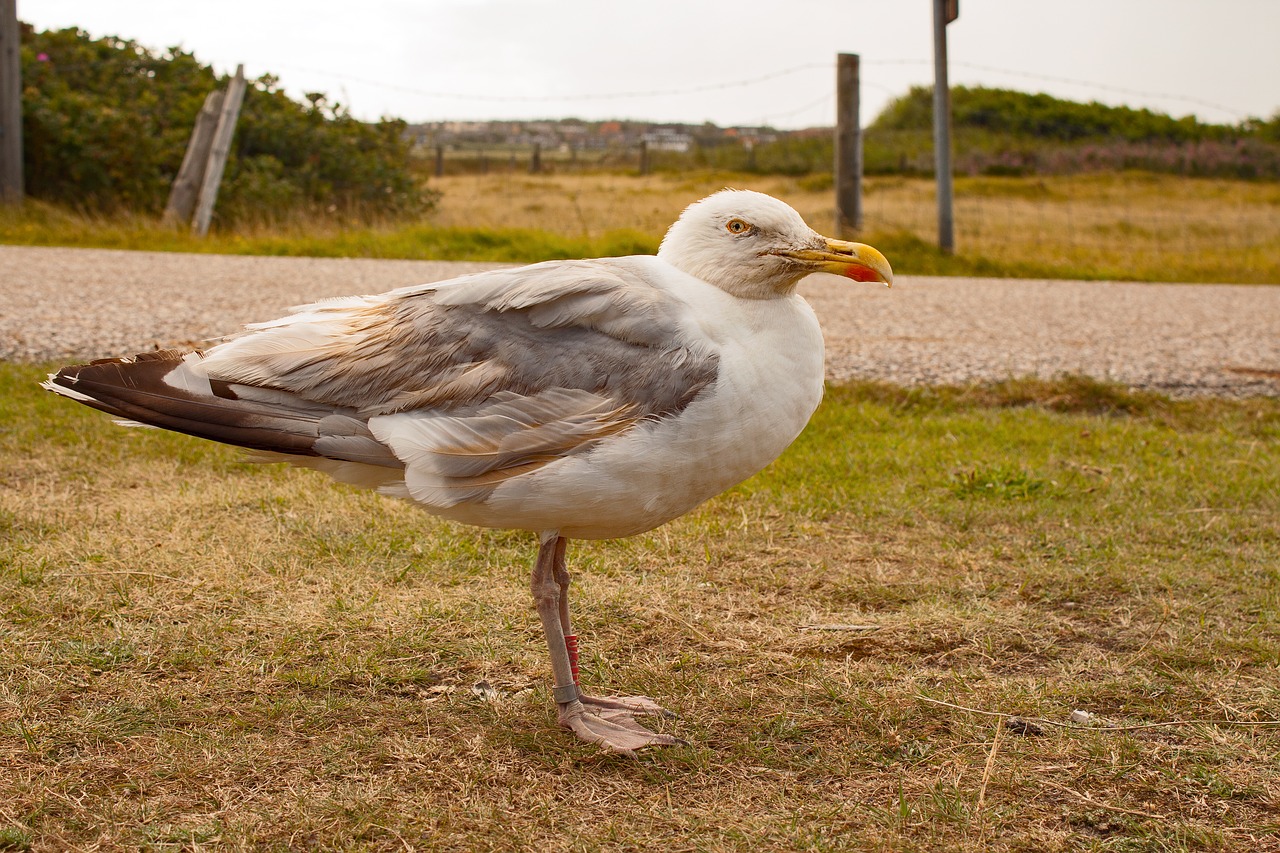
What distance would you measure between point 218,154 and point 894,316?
8686 mm

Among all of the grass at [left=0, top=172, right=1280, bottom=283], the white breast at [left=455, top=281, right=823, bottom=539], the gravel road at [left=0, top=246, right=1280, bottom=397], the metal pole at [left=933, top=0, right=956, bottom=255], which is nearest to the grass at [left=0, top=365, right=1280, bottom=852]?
Answer: the white breast at [left=455, top=281, right=823, bottom=539]

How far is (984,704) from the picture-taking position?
3629mm

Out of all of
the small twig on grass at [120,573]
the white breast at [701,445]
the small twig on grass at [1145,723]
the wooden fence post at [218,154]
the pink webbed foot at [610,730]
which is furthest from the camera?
the wooden fence post at [218,154]

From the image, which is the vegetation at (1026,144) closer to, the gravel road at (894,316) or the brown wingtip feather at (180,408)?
the gravel road at (894,316)

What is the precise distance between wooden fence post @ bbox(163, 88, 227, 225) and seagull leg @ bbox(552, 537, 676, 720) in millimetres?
12472

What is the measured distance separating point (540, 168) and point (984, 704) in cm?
2552

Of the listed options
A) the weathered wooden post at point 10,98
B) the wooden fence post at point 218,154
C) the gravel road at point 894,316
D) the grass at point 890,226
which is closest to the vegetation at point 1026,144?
the grass at point 890,226

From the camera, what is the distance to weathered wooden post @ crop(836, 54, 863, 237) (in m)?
14.3

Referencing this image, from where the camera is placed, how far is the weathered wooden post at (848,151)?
14.3 meters

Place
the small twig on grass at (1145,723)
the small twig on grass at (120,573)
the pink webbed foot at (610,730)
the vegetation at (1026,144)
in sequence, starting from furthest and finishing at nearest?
the vegetation at (1026,144) < the small twig on grass at (120,573) < the small twig on grass at (1145,723) < the pink webbed foot at (610,730)

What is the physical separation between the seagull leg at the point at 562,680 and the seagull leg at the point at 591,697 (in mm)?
45

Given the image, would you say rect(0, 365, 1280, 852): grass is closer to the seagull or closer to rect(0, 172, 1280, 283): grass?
the seagull

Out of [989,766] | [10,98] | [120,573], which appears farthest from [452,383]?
[10,98]

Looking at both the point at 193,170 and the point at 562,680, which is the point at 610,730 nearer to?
the point at 562,680
